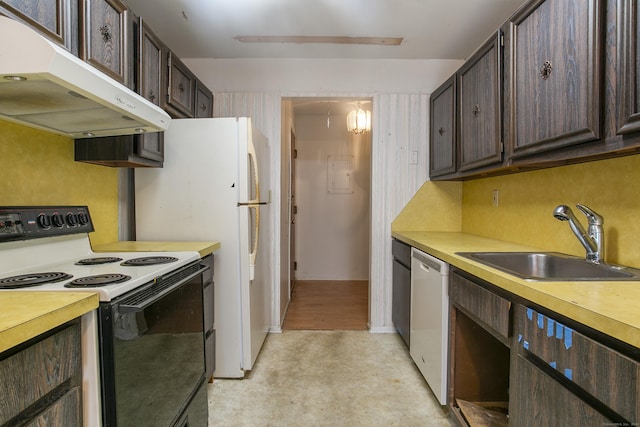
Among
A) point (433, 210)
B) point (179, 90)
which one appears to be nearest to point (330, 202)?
point (433, 210)

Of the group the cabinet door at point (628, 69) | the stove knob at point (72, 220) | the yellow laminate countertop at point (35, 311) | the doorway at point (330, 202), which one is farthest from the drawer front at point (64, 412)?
the doorway at point (330, 202)

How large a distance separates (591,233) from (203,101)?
256 centimetres

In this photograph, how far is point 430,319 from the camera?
177 cm

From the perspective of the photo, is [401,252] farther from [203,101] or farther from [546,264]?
[203,101]

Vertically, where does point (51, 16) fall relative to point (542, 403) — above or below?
above

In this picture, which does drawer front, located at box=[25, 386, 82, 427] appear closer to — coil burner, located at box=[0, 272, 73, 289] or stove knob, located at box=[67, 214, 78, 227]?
coil burner, located at box=[0, 272, 73, 289]

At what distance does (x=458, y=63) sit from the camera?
2.72m

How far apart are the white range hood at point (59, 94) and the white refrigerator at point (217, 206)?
46 centimetres

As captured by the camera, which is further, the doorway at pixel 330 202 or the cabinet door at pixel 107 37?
the doorway at pixel 330 202

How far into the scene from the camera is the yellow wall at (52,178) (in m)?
1.32

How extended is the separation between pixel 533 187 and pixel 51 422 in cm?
231

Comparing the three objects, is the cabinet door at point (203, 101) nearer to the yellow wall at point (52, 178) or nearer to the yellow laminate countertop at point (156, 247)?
the yellow wall at point (52, 178)

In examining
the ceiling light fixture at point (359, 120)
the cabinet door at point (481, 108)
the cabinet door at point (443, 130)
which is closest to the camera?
the cabinet door at point (481, 108)

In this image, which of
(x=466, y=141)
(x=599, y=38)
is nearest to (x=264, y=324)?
(x=466, y=141)
